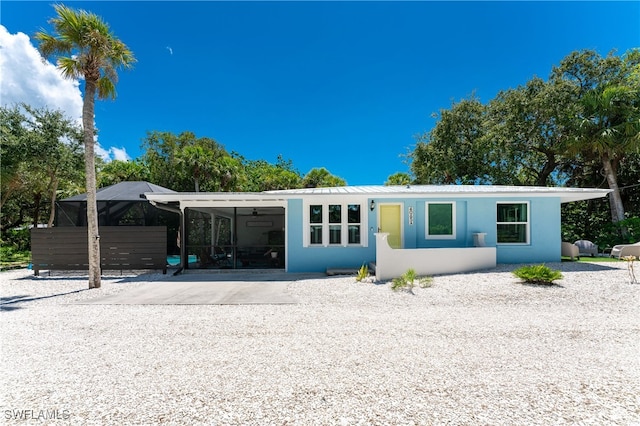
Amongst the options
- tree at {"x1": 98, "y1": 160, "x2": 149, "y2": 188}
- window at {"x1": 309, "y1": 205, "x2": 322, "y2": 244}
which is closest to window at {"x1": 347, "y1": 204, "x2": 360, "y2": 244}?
window at {"x1": 309, "y1": 205, "x2": 322, "y2": 244}

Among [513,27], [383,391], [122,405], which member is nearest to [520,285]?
[383,391]

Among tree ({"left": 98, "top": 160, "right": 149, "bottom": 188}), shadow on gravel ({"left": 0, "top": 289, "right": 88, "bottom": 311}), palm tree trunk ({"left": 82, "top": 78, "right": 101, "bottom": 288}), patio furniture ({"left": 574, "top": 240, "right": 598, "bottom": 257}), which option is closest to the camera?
shadow on gravel ({"left": 0, "top": 289, "right": 88, "bottom": 311})

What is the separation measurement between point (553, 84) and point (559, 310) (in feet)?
59.8

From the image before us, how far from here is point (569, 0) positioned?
Result: 13477 millimetres

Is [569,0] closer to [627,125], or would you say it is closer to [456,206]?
[627,125]

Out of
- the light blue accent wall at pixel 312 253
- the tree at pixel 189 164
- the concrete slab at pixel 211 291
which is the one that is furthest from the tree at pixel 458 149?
the concrete slab at pixel 211 291

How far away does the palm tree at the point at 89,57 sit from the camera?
749 centimetres

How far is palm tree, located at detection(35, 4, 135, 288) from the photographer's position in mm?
7488

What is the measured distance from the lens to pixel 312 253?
1041cm

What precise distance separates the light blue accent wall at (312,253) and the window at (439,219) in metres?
1.87

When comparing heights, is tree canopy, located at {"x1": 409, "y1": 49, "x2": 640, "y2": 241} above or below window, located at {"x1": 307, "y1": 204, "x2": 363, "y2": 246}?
above

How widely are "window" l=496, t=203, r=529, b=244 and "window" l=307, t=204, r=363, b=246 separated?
472 cm

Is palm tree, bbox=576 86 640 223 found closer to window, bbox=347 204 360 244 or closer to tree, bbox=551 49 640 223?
tree, bbox=551 49 640 223

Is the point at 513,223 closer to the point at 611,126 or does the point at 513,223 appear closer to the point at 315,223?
the point at 315,223
